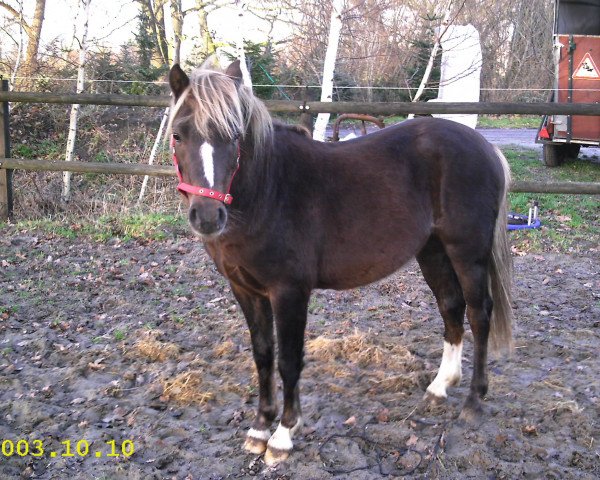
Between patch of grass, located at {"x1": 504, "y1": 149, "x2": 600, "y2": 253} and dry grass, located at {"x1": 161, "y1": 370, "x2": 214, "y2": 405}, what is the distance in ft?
14.0

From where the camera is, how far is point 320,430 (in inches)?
124

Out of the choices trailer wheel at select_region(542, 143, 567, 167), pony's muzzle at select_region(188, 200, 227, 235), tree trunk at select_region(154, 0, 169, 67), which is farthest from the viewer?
tree trunk at select_region(154, 0, 169, 67)

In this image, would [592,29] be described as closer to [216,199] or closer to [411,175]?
[411,175]

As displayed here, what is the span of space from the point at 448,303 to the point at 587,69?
8898 millimetres

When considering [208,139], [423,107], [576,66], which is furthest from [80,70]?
[576,66]

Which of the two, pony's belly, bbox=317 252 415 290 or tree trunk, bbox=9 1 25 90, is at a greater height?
tree trunk, bbox=9 1 25 90

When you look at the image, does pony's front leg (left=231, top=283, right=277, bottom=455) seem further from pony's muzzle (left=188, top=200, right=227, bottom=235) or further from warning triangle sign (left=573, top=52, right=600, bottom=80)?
warning triangle sign (left=573, top=52, right=600, bottom=80)

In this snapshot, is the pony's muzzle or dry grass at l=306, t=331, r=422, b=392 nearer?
the pony's muzzle

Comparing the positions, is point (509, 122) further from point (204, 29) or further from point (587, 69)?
point (204, 29)

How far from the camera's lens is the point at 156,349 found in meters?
3.99

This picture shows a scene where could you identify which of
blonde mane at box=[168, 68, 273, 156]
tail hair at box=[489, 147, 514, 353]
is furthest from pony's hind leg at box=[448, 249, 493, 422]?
blonde mane at box=[168, 68, 273, 156]

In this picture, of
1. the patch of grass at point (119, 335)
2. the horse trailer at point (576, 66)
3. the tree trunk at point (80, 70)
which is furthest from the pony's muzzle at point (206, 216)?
the horse trailer at point (576, 66)

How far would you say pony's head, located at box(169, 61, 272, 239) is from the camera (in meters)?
2.42

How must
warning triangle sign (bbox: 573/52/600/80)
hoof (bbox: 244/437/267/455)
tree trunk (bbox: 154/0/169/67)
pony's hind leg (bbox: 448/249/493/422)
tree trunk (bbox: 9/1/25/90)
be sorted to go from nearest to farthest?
hoof (bbox: 244/437/267/455) < pony's hind leg (bbox: 448/249/493/422) < tree trunk (bbox: 9/1/25/90) < warning triangle sign (bbox: 573/52/600/80) < tree trunk (bbox: 154/0/169/67)
